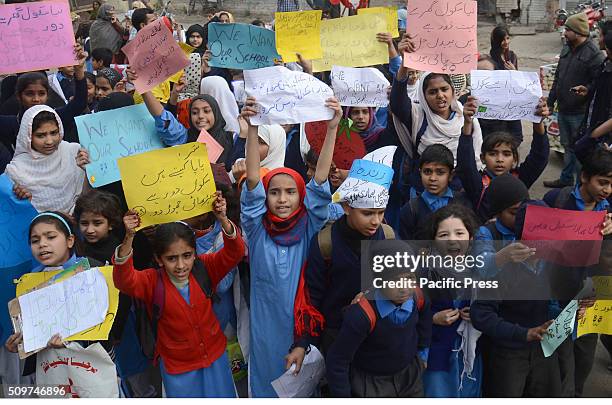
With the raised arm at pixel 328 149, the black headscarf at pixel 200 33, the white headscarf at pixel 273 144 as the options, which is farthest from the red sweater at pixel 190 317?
the black headscarf at pixel 200 33

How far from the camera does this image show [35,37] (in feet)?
14.2

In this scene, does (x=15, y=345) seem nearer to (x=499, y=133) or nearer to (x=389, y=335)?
(x=389, y=335)

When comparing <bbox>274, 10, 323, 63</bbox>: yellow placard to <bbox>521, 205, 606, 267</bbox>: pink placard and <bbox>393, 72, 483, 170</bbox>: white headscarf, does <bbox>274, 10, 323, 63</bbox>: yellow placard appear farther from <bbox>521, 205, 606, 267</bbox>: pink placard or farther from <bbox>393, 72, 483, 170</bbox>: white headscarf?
<bbox>521, 205, 606, 267</bbox>: pink placard

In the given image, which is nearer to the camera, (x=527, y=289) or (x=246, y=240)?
(x=527, y=289)

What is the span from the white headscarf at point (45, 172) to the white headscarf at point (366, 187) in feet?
5.94

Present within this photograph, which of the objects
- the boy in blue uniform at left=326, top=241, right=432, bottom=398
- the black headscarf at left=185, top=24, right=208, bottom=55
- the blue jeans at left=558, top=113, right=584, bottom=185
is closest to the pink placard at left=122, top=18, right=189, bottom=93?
the boy in blue uniform at left=326, top=241, right=432, bottom=398

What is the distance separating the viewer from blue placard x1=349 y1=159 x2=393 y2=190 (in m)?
3.14

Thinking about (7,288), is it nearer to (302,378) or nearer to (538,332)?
(302,378)

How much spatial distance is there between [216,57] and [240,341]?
7.79 feet

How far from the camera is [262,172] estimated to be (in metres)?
3.85

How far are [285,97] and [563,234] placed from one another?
149cm

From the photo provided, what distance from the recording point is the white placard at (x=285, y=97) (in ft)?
11.0

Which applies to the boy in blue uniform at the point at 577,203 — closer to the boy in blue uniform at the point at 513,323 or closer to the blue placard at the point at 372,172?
the boy in blue uniform at the point at 513,323

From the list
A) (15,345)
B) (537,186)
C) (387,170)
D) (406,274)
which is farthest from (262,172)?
(537,186)
